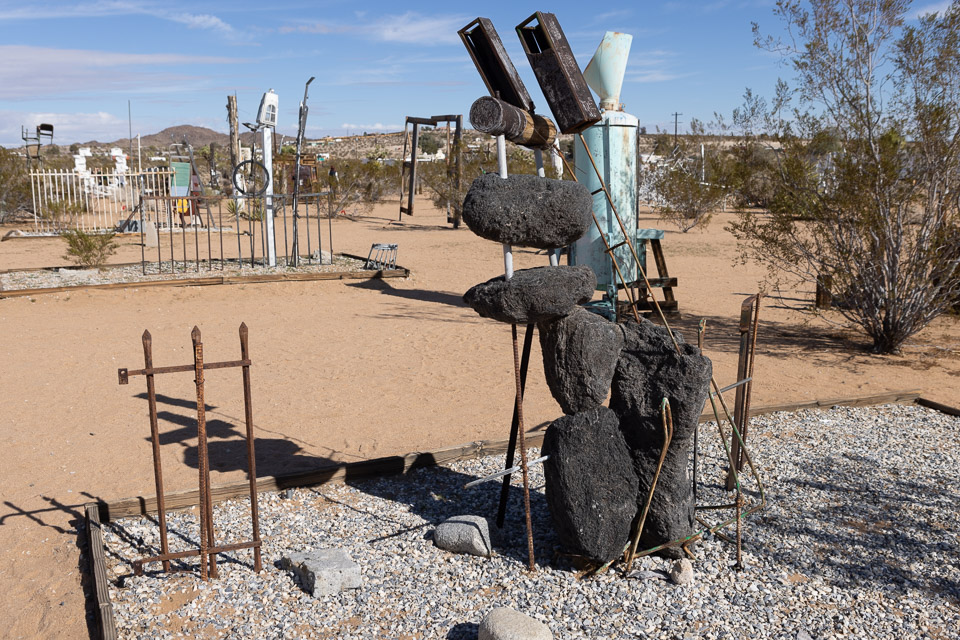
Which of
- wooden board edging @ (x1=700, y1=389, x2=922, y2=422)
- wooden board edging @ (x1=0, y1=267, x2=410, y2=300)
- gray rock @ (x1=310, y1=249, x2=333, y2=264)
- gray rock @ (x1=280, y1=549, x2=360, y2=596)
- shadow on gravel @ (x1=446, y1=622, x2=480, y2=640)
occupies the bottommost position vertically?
shadow on gravel @ (x1=446, y1=622, x2=480, y2=640)

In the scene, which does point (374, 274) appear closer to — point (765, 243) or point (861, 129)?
point (765, 243)

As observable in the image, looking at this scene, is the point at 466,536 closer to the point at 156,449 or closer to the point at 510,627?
the point at 510,627

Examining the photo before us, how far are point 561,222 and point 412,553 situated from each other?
180 cm

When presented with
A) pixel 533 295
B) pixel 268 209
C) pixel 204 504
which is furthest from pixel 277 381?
pixel 268 209

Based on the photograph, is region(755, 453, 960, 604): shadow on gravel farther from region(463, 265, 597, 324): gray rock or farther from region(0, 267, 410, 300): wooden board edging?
region(0, 267, 410, 300): wooden board edging

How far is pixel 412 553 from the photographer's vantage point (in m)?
3.90

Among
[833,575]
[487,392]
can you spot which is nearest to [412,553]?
[833,575]

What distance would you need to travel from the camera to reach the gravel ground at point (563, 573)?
327 centimetres

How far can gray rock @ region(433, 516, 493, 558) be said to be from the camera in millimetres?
3826

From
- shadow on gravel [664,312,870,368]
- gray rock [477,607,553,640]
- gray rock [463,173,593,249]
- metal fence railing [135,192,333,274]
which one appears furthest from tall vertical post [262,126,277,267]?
gray rock [477,607,553,640]

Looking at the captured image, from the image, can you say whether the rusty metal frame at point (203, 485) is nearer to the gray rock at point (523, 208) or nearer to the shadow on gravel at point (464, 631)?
the shadow on gravel at point (464, 631)

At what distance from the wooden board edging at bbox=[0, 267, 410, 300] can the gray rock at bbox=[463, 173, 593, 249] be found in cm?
901

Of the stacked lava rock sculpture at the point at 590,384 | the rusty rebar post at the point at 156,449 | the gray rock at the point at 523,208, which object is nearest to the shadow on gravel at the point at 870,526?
the stacked lava rock sculpture at the point at 590,384

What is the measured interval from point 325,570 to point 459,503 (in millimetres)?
1192
